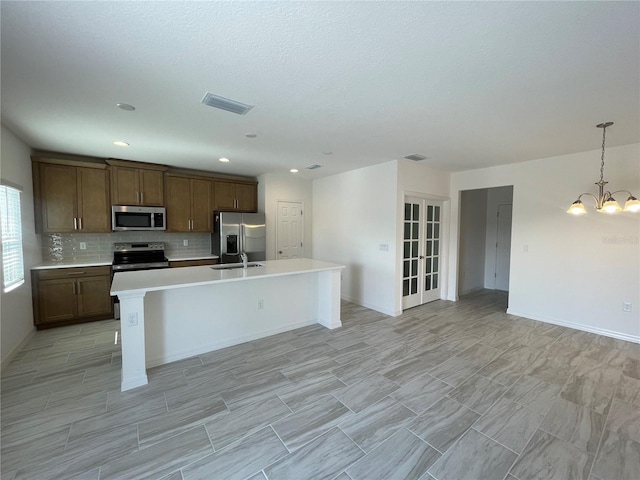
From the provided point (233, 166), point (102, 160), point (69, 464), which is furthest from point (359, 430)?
point (102, 160)

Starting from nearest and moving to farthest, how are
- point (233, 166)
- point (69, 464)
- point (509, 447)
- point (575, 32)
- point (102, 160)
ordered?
point (575, 32) < point (69, 464) < point (509, 447) < point (102, 160) < point (233, 166)

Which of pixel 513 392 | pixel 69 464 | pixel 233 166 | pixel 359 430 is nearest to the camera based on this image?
pixel 69 464

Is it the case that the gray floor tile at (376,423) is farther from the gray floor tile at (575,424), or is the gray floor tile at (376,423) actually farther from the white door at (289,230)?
the white door at (289,230)

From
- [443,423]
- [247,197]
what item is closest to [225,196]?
[247,197]

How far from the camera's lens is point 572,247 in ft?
13.3

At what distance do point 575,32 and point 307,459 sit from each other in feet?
9.91

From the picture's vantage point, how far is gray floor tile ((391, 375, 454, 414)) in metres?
2.33

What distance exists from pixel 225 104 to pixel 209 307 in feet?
7.39

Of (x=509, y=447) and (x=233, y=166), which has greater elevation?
(x=233, y=166)

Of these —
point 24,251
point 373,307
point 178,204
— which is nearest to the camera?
point 24,251

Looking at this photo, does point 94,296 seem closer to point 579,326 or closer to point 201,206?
point 201,206

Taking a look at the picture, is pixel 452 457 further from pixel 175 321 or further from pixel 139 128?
pixel 139 128

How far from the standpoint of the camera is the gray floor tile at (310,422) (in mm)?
1946

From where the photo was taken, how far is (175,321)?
3.05m
